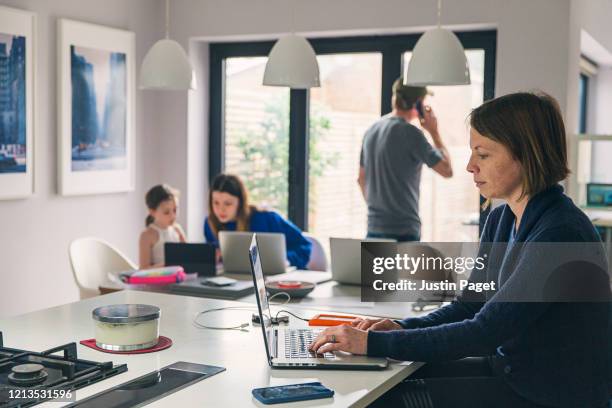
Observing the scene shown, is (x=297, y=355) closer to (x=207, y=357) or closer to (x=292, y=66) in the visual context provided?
(x=207, y=357)

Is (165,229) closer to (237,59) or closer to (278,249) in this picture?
(278,249)

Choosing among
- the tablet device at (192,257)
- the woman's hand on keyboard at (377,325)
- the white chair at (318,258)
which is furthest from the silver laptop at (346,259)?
the woman's hand on keyboard at (377,325)

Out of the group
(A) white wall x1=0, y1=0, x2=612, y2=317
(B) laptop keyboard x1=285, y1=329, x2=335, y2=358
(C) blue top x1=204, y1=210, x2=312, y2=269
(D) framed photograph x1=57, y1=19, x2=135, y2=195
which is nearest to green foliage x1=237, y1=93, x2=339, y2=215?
(A) white wall x1=0, y1=0, x2=612, y2=317

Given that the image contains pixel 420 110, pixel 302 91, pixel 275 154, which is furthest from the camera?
pixel 275 154

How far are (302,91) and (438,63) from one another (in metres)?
2.09

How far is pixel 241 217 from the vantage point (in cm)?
436

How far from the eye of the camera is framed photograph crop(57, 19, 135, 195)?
490 cm

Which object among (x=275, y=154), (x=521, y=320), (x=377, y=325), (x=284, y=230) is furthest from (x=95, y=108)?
(x=521, y=320)

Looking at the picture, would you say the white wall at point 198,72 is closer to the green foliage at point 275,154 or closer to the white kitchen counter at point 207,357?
the green foliage at point 275,154

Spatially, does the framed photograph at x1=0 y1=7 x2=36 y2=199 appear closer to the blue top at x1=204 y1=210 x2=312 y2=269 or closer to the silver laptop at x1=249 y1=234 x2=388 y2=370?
the blue top at x1=204 y1=210 x2=312 y2=269

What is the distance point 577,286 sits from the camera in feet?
Result: 6.57

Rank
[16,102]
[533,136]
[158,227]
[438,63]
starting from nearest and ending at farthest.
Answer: [533,136] → [438,63] → [158,227] → [16,102]

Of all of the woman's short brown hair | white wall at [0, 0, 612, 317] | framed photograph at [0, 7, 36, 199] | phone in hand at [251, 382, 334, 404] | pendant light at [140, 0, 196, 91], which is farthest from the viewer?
white wall at [0, 0, 612, 317]

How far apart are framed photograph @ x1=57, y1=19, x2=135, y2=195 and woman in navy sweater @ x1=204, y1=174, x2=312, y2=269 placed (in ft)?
3.65
